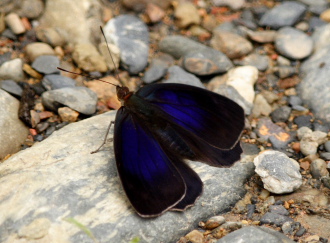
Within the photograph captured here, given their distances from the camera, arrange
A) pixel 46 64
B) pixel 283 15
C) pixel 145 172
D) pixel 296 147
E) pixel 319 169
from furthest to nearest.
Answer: pixel 283 15 → pixel 46 64 → pixel 296 147 → pixel 319 169 → pixel 145 172

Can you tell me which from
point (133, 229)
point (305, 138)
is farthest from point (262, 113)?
point (133, 229)

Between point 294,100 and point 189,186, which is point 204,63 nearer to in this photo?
point 294,100

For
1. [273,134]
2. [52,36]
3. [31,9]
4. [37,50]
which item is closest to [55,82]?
[37,50]

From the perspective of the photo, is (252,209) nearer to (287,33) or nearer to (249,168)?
(249,168)

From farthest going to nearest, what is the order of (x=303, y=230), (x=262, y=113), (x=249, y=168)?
1. (x=262, y=113)
2. (x=249, y=168)
3. (x=303, y=230)

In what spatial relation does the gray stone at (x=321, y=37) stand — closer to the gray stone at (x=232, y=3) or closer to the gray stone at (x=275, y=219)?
the gray stone at (x=232, y=3)

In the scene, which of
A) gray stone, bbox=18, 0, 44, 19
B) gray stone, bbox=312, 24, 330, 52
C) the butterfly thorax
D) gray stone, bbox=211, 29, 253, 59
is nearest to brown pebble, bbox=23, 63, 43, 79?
gray stone, bbox=18, 0, 44, 19

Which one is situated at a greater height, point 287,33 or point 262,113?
point 287,33
